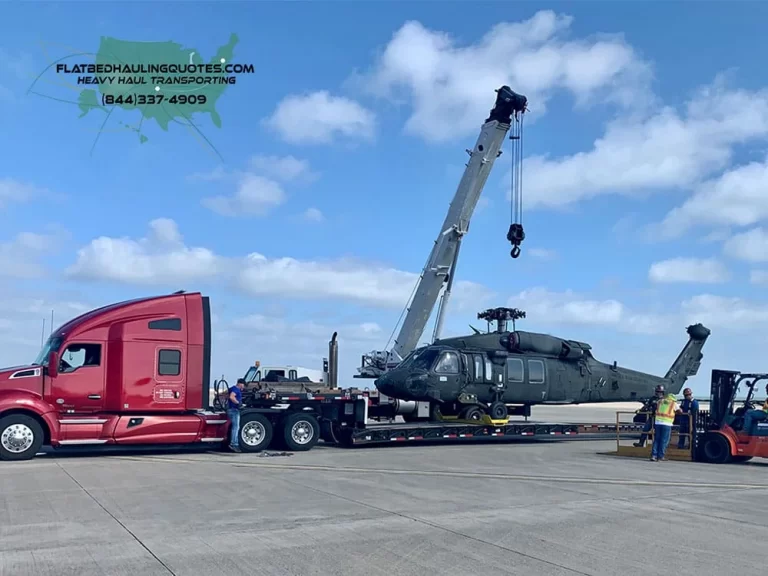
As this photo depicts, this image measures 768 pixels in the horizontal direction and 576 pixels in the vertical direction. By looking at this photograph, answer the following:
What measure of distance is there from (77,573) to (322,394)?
11.7 meters

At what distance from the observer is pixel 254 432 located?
17.1 m

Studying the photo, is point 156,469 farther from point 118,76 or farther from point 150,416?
point 118,76

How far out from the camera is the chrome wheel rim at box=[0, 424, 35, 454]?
48.7 ft

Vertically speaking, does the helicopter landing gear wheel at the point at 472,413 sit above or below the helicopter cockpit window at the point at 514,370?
below

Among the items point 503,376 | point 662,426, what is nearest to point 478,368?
point 503,376

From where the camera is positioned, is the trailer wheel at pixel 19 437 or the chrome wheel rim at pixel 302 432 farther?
the chrome wheel rim at pixel 302 432

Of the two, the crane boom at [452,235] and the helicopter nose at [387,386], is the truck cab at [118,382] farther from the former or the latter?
the crane boom at [452,235]

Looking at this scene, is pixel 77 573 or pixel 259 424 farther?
pixel 259 424

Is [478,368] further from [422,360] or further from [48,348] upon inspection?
[48,348]

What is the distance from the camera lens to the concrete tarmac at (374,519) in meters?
6.86

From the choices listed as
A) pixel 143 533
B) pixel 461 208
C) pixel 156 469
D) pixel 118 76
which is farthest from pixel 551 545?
pixel 461 208

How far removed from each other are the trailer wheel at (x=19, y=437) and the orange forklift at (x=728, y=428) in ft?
45.5

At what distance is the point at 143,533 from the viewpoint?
8.04 metres

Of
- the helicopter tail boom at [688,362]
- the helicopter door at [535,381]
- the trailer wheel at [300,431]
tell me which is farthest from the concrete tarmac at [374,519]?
the helicopter tail boom at [688,362]
